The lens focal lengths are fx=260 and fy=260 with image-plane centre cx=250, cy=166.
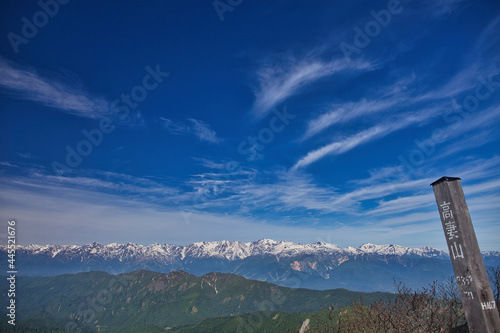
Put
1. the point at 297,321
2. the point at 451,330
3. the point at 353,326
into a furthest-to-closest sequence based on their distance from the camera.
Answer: the point at 297,321, the point at 353,326, the point at 451,330

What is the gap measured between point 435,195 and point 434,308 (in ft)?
23.2

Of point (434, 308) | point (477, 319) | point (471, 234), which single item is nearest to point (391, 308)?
point (434, 308)

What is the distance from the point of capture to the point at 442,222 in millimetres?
6547

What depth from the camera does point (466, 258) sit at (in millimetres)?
6172

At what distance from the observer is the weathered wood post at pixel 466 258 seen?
5.86 metres

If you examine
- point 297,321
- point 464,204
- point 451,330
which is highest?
point 464,204

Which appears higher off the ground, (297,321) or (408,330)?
(408,330)

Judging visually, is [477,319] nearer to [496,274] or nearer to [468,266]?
[468,266]

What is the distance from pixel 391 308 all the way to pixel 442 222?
6617 mm

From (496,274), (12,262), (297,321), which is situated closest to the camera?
(496,274)

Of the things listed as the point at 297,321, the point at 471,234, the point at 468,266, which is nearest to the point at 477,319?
the point at 468,266

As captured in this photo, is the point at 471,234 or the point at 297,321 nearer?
the point at 471,234

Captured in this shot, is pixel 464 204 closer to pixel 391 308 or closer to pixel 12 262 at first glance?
pixel 391 308

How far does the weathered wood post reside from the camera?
5855 mm
